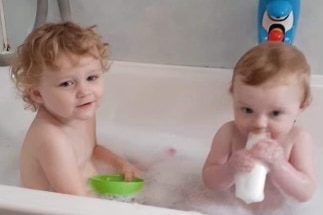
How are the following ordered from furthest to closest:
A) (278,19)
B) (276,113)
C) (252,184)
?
(278,19)
(276,113)
(252,184)

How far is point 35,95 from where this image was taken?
4.11 feet

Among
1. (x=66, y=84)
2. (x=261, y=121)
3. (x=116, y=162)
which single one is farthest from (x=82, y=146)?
(x=261, y=121)

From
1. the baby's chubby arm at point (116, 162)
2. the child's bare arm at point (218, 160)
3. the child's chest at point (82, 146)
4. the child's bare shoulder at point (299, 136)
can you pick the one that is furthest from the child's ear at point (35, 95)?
the child's bare shoulder at point (299, 136)

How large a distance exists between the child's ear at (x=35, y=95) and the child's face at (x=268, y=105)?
396 millimetres

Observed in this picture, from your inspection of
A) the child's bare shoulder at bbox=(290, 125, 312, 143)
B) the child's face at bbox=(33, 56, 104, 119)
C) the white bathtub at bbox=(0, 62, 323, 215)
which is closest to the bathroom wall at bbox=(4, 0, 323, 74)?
the white bathtub at bbox=(0, 62, 323, 215)

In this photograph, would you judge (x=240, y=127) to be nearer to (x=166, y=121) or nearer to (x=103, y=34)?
(x=166, y=121)

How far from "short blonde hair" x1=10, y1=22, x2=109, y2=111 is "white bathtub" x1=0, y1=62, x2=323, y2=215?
0.37 metres

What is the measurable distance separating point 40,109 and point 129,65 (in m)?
0.45

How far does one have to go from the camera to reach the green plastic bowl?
1.27 m

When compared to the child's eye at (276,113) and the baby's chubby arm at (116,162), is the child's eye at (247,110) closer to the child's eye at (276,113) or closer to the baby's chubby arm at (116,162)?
the child's eye at (276,113)

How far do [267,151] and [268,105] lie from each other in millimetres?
94

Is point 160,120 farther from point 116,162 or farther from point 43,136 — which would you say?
point 43,136

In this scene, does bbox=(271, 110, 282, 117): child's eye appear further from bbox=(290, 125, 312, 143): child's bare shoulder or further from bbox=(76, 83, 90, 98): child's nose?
bbox=(76, 83, 90, 98): child's nose

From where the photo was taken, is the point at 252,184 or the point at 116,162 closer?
the point at 252,184
